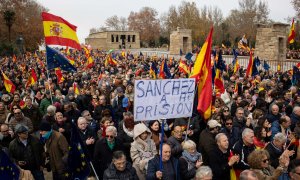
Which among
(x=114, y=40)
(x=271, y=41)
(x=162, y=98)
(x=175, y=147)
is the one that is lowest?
(x=175, y=147)

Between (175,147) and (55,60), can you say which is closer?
(175,147)

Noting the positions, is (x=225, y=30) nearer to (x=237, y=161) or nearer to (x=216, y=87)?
(x=216, y=87)

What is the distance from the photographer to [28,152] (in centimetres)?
541

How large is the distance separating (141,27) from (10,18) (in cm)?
5880

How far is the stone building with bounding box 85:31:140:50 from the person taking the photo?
72938mm

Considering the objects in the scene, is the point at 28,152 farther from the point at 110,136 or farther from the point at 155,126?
the point at 155,126

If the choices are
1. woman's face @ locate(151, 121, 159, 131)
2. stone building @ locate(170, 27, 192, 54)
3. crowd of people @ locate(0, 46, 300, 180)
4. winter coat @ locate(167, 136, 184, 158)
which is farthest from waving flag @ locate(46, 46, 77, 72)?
stone building @ locate(170, 27, 192, 54)

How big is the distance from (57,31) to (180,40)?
30.2 meters

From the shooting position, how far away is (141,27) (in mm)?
97750

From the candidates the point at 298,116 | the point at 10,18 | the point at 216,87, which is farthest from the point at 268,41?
the point at 10,18

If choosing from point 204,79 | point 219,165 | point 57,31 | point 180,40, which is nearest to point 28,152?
point 219,165

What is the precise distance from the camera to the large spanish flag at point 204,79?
5.96m

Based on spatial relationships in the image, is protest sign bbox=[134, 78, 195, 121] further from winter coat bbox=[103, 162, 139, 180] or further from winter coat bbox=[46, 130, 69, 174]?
winter coat bbox=[46, 130, 69, 174]

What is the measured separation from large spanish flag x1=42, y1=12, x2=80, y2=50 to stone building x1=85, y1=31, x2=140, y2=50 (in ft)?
205
